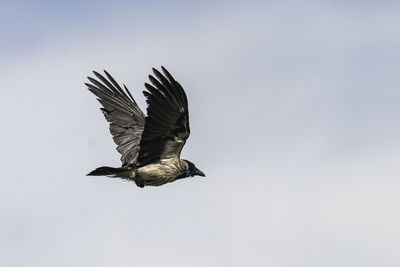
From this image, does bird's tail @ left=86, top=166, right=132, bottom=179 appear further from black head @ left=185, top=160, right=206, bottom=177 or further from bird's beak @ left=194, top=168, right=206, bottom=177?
bird's beak @ left=194, top=168, right=206, bottom=177

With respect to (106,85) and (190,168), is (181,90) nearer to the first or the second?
(190,168)

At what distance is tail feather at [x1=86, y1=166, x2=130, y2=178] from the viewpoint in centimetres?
2178

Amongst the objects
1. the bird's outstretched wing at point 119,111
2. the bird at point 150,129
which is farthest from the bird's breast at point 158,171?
the bird's outstretched wing at point 119,111

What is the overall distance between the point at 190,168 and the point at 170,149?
123 centimetres

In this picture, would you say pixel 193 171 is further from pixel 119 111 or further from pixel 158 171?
pixel 119 111

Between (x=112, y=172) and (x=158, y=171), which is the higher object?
(x=158, y=171)

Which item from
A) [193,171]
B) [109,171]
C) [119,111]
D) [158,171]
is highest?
[119,111]

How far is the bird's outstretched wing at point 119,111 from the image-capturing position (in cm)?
2575

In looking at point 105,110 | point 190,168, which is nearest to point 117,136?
point 105,110

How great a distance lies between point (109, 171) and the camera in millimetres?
22375

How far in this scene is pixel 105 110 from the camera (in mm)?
26234

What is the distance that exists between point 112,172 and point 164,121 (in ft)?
5.33

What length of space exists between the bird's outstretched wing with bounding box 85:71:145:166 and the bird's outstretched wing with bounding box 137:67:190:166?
229 cm

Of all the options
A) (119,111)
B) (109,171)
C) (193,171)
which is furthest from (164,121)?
(119,111)
